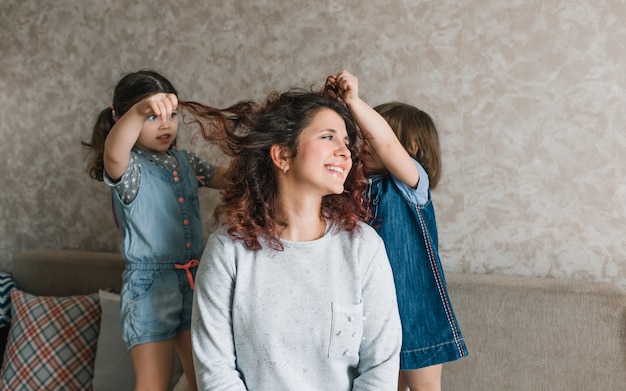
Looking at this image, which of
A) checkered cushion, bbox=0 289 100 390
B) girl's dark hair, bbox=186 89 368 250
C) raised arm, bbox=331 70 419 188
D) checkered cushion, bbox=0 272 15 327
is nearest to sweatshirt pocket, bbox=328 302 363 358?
girl's dark hair, bbox=186 89 368 250

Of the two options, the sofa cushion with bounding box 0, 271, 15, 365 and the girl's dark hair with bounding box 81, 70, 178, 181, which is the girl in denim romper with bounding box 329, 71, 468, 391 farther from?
the sofa cushion with bounding box 0, 271, 15, 365

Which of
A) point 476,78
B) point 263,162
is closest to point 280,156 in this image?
point 263,162

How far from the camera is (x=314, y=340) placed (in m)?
1.41

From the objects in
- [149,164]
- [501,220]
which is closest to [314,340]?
[149,164]

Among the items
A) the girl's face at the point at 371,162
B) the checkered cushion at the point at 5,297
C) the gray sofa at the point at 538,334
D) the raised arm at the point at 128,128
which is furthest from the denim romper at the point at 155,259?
the checkered cushion at the point at 5,297

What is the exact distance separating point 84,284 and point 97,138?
0.81m

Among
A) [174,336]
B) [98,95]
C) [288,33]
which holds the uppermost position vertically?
[288,33]

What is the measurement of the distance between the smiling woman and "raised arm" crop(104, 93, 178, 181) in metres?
0.18

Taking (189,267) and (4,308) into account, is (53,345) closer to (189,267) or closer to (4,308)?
(4,308)

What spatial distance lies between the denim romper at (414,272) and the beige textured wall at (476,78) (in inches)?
20.1

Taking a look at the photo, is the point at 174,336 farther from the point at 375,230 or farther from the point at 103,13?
the point at 103,13

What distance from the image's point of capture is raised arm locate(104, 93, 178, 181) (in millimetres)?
1440

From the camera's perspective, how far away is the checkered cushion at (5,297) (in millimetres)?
2453

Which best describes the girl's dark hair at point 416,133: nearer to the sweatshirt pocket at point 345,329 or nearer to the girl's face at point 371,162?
the girl's face at point 371,162
